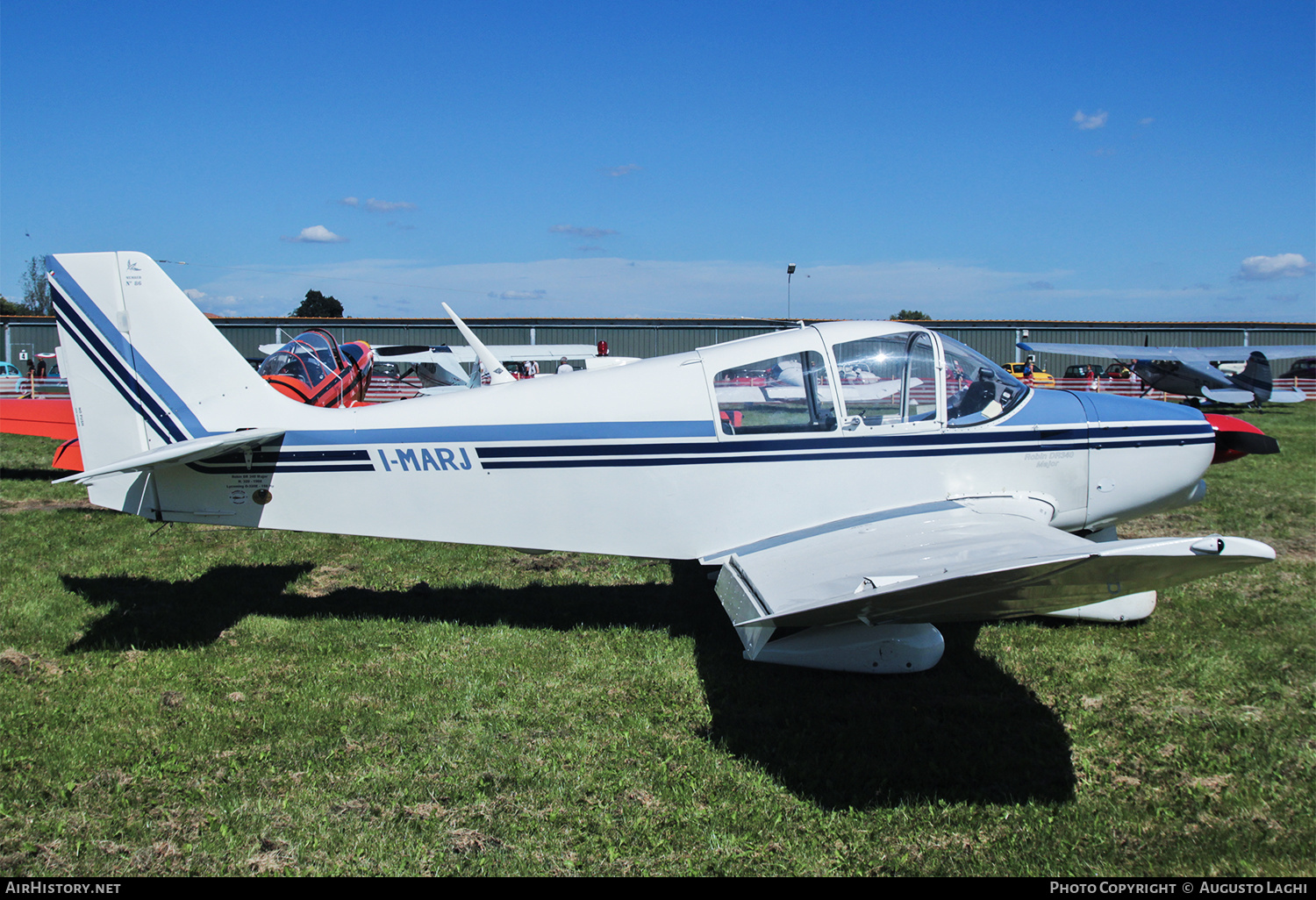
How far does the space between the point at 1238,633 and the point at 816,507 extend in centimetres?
303

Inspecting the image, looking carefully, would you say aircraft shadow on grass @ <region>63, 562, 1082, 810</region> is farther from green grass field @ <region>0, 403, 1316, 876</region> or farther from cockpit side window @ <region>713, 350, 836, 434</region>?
cockpit side window @ <region>713, 350, 836, 434</region>

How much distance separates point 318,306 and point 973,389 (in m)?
88.8

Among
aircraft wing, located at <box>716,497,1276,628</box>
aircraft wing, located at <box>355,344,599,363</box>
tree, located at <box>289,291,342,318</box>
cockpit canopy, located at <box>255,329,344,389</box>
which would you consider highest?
tree, located at <box>289,291,342,318</box>

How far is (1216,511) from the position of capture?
363 inches

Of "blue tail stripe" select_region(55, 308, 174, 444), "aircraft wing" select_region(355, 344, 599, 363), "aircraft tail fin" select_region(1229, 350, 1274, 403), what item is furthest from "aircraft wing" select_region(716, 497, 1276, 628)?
"aircraft tail fin" select_region(1229, 350, 1274, 403)

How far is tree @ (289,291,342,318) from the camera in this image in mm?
82688

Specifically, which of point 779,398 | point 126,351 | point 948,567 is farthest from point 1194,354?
point 126,351

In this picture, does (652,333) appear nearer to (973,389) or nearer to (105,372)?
(105,372)

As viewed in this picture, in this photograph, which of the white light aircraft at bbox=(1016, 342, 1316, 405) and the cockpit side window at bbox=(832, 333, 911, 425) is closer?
the cockpit side window at bbox=(832, 333, 911, 425)

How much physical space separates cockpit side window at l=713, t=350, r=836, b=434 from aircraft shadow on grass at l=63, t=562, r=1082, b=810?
1467 mm

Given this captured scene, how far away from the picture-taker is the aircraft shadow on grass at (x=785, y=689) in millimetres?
3580

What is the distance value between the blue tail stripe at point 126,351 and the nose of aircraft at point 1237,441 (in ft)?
22.4

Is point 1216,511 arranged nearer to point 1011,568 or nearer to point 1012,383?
point 1012,383

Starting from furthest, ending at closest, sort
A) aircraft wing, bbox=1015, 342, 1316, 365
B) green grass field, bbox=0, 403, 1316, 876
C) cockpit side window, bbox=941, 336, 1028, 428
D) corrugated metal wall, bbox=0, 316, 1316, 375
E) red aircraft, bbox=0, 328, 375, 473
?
corrugated metal wall, bbox=0, 316, 1316, 375, aircraft wing, bbox=1015, 342, 1316, 365, red aircraft, bbox=0, 328, 375, 473, cockpit side window, bbox=941, 336, 1028, 428, green grass field, bbox=0, 403, 1316, 876
